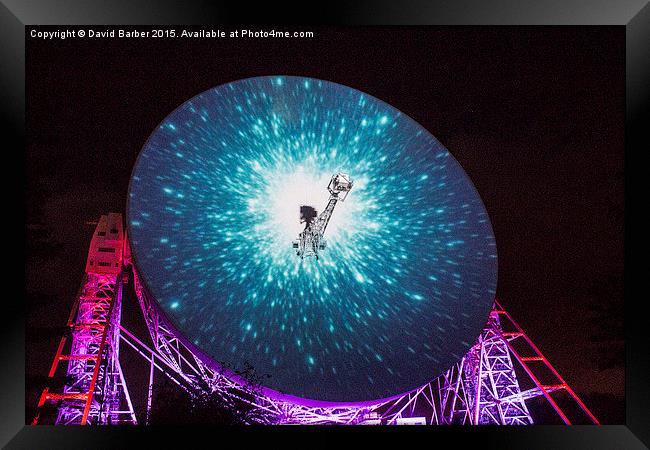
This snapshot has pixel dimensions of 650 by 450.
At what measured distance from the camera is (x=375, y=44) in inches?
327

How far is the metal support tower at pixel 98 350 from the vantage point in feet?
25.0

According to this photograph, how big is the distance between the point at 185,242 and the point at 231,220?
0.94 m

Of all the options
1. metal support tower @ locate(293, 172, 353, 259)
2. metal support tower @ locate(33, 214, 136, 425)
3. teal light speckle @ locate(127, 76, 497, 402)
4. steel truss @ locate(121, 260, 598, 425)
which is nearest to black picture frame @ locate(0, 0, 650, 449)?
steel truss @ locate(121, 260, 598, 425)

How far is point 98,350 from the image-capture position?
7.69 m

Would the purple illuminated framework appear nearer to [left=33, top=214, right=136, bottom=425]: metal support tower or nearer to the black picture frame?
[left=33, top=214, right=136, bottom=425]: metal support tower

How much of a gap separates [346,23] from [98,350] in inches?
222

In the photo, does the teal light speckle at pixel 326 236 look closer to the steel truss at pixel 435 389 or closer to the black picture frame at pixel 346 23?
the steel truss at pixel 435 389

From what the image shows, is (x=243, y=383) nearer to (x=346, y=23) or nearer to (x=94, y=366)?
(x=94, y=366)

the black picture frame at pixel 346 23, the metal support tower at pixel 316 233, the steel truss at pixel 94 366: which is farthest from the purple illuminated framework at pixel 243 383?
the metal support tower at pixel 316 233

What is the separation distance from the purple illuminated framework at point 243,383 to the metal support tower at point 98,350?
0.05 feet

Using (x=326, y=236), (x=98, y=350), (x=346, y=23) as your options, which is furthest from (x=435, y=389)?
(x=346, y=23)

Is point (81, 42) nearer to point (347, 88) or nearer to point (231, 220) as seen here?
point (231, 220)

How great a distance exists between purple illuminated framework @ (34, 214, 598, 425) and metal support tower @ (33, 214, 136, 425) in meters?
0.02

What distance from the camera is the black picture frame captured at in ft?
24.2
